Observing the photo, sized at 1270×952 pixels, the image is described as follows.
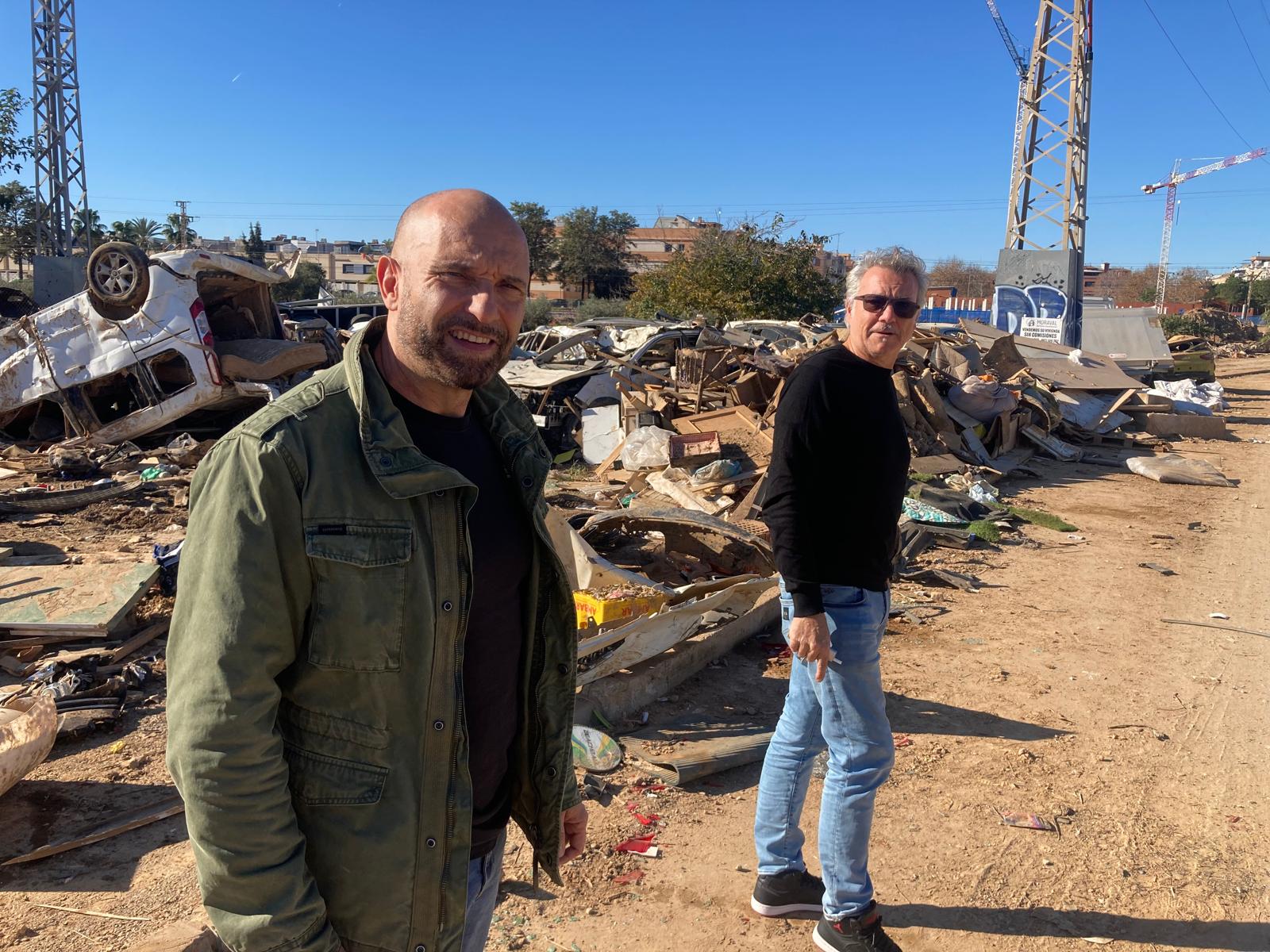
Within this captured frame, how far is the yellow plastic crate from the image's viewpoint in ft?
16.1

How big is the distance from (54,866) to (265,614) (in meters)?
2.91

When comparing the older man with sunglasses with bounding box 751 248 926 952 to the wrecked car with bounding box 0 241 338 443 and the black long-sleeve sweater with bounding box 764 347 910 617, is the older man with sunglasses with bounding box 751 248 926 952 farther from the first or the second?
the wrecked car with bounding box 0 241 338 443

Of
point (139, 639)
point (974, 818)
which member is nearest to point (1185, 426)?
point (974, 818)

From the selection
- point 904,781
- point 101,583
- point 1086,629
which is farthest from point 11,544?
point 1086,629

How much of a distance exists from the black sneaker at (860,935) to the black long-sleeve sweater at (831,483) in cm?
106

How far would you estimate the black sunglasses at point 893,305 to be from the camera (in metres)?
2.78

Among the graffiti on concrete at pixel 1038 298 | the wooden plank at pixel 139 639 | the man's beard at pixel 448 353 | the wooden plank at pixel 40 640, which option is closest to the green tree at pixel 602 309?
the graffiti on concrete at pixel 1038 298

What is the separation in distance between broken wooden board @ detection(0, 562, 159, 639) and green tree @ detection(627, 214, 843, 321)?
21.8 metres

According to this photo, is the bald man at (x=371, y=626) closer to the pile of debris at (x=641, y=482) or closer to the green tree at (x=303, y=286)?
the pile of debris at (x=641, y=482)

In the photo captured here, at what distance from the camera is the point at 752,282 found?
26.9 meters

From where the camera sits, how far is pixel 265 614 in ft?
4.42

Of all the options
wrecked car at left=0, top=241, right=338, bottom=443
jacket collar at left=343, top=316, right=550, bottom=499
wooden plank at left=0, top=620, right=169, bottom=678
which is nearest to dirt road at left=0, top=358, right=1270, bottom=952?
wooden plank at left=0, top=620, right=169, bottom=678

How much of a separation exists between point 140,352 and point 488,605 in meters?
10.9

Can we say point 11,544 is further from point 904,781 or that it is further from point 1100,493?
point 1100,493
